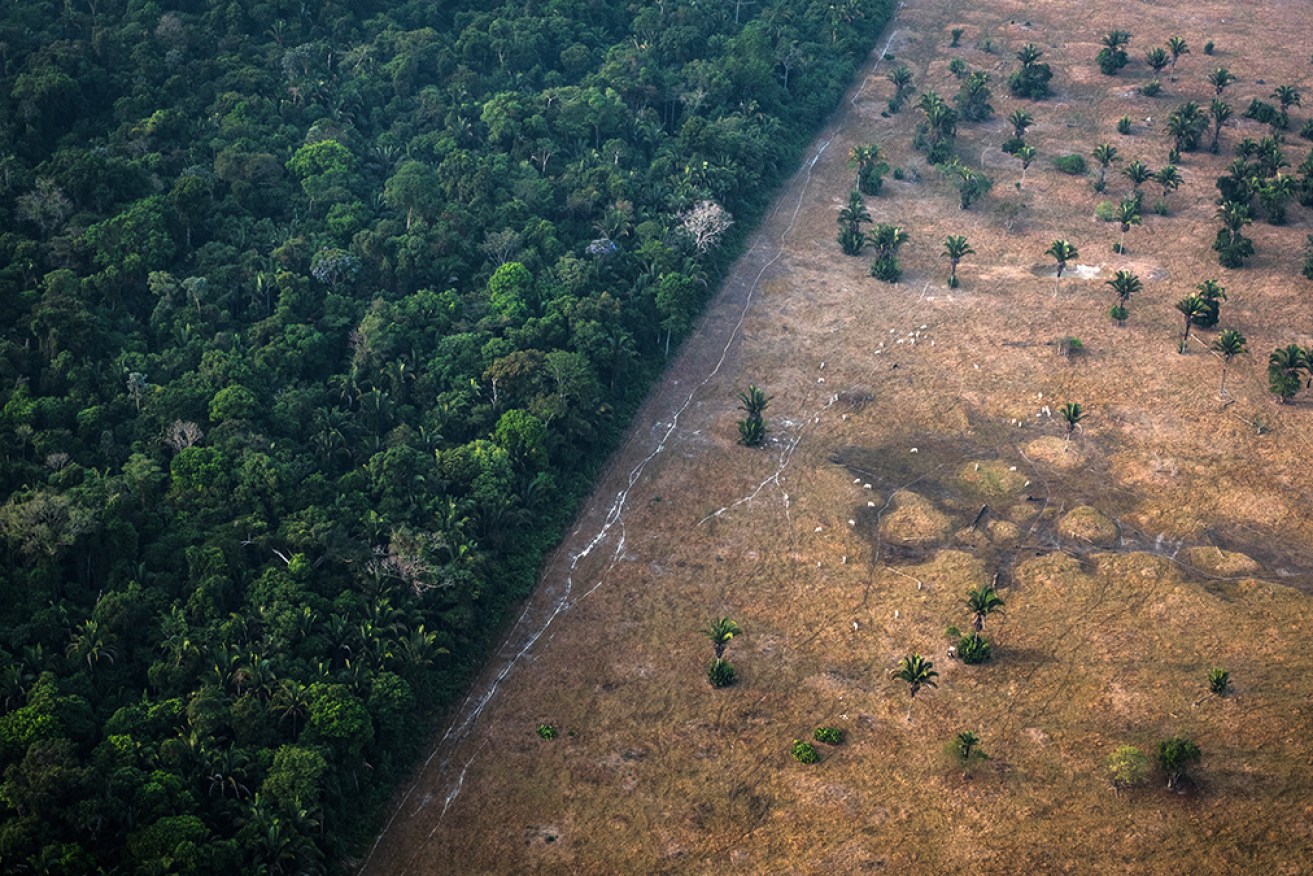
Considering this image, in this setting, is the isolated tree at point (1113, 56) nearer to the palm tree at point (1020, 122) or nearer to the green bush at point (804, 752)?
the palm tree at point (1020, 122)

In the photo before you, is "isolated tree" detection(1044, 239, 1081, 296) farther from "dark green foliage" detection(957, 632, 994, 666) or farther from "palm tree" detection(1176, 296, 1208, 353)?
"dark green foliage" detection(957, 632, 994, 666)

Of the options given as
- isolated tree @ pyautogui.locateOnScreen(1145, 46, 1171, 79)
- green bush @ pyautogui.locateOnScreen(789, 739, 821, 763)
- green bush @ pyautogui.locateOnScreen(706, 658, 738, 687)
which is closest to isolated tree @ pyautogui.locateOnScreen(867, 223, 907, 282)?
isolated tree @ pyautogui.locateOnScreen(1145, 46, 1171, 79)

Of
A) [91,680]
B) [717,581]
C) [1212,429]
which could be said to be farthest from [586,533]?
[1212,429]

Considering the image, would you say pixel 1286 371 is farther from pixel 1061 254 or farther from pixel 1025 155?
pixel 1025 155

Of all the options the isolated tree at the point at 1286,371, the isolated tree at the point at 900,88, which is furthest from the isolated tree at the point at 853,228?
the isolated tree at the point at 1286,371

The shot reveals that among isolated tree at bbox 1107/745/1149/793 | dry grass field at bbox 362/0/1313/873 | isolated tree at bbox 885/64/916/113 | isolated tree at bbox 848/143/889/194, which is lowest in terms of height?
dry grass field at bbox 362/0/1313/873

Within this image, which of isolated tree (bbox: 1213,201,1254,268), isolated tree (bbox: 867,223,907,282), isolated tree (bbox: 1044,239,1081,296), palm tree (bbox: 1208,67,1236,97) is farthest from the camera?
palm tree (bbox: 1208,67,1236,97)

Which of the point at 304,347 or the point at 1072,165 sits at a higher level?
the point at 304,347

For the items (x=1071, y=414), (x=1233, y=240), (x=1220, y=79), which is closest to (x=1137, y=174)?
(x=1233, y=240)
